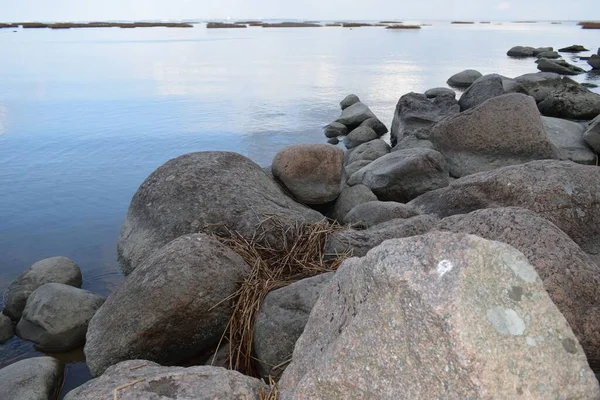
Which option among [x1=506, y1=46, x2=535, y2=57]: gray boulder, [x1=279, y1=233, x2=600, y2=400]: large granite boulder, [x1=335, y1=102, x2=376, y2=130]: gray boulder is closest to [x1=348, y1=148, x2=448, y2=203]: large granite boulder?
[x1=279, y1=233, x2=600, y2=400]: large granite boulder

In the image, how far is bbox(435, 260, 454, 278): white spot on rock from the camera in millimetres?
2012

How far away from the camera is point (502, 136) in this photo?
820 centimetres

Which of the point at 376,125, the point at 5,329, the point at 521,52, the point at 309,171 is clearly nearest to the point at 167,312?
the point at 5,329

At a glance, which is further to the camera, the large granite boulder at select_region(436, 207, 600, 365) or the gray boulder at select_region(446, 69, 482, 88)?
the gray boulder at select_region(446, 69, 482, 88)

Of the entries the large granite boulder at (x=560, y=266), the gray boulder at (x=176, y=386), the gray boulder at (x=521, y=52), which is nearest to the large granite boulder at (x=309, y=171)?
the large granite boulder at (x=560, y=266)

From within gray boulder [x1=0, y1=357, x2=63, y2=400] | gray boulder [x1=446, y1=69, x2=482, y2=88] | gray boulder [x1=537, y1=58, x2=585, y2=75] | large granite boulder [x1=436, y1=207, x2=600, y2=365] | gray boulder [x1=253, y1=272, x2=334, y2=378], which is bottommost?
gray boulder [x1=537, y1=58, x2=585, y2=75]

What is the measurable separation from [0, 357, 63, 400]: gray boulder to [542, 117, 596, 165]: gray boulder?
8460 mm

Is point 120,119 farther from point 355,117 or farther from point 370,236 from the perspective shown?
point 370,236

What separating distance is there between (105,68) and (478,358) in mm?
28751

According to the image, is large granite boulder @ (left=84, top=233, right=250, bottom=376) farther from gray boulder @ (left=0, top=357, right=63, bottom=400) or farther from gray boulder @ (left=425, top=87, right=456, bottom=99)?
gray boulder @ (left=425, top=87, right=456, bottom=99)

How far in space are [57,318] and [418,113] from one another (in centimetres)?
947

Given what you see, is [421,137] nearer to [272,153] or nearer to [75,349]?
[272,153]

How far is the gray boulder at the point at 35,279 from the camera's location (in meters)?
5.70

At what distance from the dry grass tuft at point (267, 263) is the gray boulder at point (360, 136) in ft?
27.7
